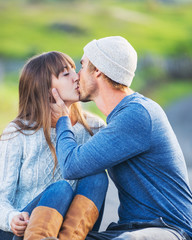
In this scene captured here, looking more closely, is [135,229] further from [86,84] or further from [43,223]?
[86,84]

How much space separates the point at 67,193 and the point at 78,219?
14cm

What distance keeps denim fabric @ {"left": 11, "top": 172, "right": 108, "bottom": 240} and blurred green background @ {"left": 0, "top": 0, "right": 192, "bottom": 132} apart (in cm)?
1090

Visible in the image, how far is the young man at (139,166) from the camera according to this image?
1.99m

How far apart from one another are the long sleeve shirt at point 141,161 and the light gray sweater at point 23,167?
1.11 feet

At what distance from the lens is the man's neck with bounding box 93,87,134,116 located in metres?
2.27

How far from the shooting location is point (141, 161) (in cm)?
206

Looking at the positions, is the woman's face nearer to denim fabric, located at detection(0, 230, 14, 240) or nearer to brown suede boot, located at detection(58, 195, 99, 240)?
brown suede boot, located at detection(58, 195, 99, 240)

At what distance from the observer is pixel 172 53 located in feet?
47.2

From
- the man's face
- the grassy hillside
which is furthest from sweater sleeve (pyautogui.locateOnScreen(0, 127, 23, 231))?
the grassy hillside

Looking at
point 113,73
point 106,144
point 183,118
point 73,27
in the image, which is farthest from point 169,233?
point 73,27

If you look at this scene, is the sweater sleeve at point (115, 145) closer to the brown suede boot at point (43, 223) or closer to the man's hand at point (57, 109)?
the brown suede boot at point (43, 223)

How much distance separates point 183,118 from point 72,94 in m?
9.70

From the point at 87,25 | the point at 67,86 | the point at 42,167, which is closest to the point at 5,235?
the point at 42,167

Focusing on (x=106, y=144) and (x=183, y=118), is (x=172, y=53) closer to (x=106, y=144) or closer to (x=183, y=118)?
(x=183, y=118)
